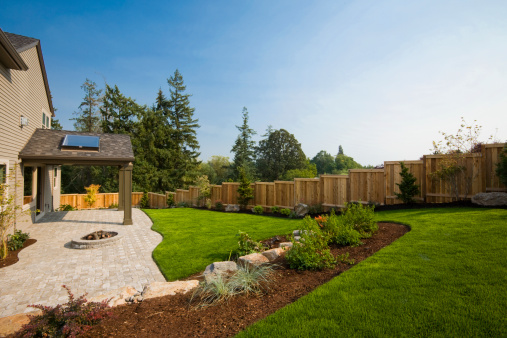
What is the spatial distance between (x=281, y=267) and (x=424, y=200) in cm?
727

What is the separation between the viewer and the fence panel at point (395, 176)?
29.1 ft

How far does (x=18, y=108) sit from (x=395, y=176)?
44.5 ft

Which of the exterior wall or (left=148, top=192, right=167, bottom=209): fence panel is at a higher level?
the exterior wall

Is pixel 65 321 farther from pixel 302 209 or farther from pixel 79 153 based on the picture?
pixel 302 209

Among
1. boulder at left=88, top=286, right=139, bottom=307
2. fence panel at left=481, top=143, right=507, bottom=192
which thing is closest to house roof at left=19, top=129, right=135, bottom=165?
boulder at left=88, top=286, right=139, bottom=307

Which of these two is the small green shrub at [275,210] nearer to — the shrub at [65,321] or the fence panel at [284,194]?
the fence panel at [284,194]

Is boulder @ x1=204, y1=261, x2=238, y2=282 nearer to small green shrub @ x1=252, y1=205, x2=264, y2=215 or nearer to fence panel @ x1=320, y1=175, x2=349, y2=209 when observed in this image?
fence panel @ x1=320, y1=175, x2=349, y2=209

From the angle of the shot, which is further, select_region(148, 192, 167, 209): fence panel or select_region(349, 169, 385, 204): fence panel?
select_region(148, 192, 167, 209): fence panel

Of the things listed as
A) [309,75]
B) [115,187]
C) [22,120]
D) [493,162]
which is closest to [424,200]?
[493,162]

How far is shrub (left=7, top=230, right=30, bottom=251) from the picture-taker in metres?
6.90

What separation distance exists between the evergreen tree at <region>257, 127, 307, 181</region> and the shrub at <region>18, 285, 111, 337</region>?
103ft

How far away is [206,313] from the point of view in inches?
112

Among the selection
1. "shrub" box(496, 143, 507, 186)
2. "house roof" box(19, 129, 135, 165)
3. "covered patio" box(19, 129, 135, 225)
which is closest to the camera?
"shrub" box(496, 143, 507, 186)

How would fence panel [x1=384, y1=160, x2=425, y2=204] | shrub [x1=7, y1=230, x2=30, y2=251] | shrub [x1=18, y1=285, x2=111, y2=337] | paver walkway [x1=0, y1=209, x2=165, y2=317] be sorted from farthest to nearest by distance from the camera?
fence panel [x1=384, y1=160, x2=425, y2=204] < shrub [x1=7, y1=230, x2=30, y2=251] < paver walkway [x1=0, y1=209, x2=165, y2=317] < shrub [x1=18, y1=285, x2=111, y2=337]
